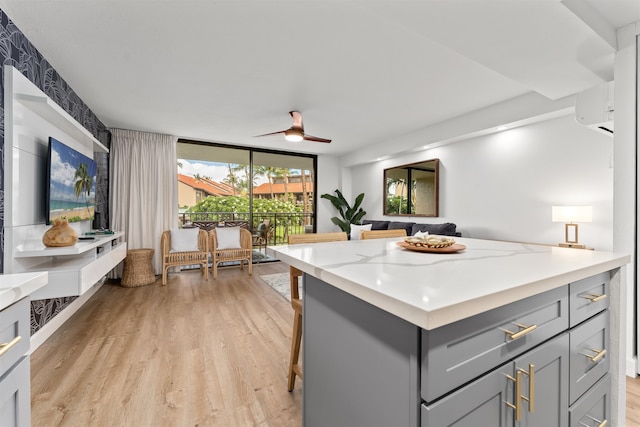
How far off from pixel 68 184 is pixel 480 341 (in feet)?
10.8

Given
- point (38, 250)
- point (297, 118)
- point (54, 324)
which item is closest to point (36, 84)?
point (38, 250)

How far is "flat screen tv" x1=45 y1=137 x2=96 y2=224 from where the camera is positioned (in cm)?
219

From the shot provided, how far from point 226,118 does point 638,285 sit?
4.29 metres

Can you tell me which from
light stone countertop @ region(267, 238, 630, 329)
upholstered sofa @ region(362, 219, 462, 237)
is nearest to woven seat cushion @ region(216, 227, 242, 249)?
upholstered sofa @ region(362, 219, 462, 237)

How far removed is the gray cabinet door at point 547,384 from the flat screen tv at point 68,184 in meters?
3.12

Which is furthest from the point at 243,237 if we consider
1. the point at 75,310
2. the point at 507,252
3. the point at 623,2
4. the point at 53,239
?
the point at 623,2

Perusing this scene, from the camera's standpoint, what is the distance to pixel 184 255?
4.23 meters

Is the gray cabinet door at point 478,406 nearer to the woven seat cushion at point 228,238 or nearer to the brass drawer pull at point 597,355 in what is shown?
the brass drawer pull at point 597,355

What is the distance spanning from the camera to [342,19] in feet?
6.00

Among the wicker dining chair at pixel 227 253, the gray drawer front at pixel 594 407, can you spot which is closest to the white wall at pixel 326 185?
the wicker dining chair at pixel 227 253

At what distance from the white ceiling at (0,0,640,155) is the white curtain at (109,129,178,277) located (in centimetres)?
86

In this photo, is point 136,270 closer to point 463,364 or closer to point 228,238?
point 228,238

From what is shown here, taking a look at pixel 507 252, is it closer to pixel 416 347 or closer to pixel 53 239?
pixel 416 347

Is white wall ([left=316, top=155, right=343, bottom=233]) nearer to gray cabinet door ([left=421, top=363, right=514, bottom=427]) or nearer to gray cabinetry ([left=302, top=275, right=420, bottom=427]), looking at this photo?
gray cabinetry ([left=302, top=275, right=420, bottom=427])
